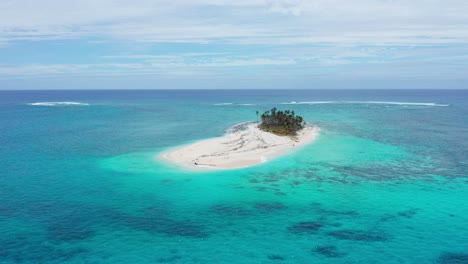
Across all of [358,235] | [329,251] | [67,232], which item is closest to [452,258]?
[358,235]

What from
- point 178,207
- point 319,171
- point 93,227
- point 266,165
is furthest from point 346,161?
point 93,227

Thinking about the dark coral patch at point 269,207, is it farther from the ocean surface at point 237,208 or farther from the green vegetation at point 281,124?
the green vegetation at point 281,124

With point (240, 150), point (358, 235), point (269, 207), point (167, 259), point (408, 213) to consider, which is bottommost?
point (167, 259)

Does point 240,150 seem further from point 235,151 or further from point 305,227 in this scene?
point 305,227

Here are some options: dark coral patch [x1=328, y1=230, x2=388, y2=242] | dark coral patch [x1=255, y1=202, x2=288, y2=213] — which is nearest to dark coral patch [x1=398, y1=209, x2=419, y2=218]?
dark coral patch [x1=328, y1=230, x2=388, y2=242]

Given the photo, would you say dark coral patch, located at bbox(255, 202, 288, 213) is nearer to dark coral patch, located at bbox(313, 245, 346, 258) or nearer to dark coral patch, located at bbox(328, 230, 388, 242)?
dark coral patch, located at bbox(328, 230, 388, 242)

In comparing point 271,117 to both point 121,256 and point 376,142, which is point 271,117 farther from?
point 121,256

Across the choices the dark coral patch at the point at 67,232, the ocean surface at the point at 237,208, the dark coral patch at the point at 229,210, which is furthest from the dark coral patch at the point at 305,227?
the dark coral patch at the point at 67,232
